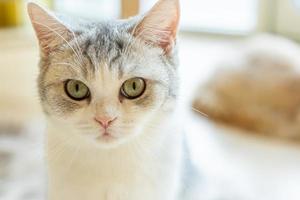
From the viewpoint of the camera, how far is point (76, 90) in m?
0.90

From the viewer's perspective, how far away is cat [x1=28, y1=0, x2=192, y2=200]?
2.91ft

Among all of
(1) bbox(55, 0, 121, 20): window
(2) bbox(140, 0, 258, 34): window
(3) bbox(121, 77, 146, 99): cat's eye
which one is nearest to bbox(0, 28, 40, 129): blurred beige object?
(1) bbox(55, 0, 121, 20): window

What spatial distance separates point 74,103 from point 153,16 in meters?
0.18

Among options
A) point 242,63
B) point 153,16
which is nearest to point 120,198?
point 153,16

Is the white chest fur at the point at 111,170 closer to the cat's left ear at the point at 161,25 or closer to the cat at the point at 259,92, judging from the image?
the cat's left ear at the point at 161,25

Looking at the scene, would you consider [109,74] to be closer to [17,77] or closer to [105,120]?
[105,120]

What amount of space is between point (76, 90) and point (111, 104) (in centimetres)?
7

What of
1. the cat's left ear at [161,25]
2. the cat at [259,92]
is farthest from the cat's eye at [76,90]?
the cat at [259,92]

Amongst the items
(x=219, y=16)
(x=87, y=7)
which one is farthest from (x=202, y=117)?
(x=87, y=7)

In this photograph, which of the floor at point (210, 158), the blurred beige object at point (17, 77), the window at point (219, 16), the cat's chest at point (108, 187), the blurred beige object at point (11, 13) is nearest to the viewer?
the cat's chest at point (108, 187)

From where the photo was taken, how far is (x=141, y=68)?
91cm

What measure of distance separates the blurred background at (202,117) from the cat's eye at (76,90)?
0.45 ft

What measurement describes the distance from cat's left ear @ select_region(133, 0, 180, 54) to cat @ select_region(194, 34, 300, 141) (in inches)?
28.1

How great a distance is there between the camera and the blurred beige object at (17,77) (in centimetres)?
173
